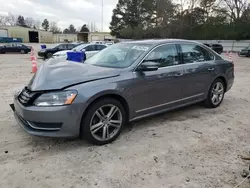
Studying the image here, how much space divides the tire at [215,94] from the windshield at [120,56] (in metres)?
1.91

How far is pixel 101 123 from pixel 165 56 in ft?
5.46

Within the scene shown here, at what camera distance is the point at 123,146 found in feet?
10.4

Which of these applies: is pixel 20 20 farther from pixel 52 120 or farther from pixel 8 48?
pixel 52 120

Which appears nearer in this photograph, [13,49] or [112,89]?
[112,89]

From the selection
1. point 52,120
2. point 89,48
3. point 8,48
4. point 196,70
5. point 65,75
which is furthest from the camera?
point 8,48

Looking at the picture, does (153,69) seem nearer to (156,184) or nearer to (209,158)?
(209,158)

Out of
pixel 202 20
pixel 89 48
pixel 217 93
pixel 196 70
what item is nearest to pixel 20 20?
pixel 202 20

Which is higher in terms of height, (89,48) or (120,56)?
(89,48)

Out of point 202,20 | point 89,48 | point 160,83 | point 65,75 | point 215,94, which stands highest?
point 202,20

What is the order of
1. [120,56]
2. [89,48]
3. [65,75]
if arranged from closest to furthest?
[65,75]
[120,56]
[89,48]

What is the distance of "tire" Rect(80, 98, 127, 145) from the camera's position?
9.68 ft

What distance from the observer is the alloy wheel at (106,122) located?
10.0 ft

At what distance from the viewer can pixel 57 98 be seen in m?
2.78

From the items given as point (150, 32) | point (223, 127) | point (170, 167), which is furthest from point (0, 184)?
point (150, 32)
